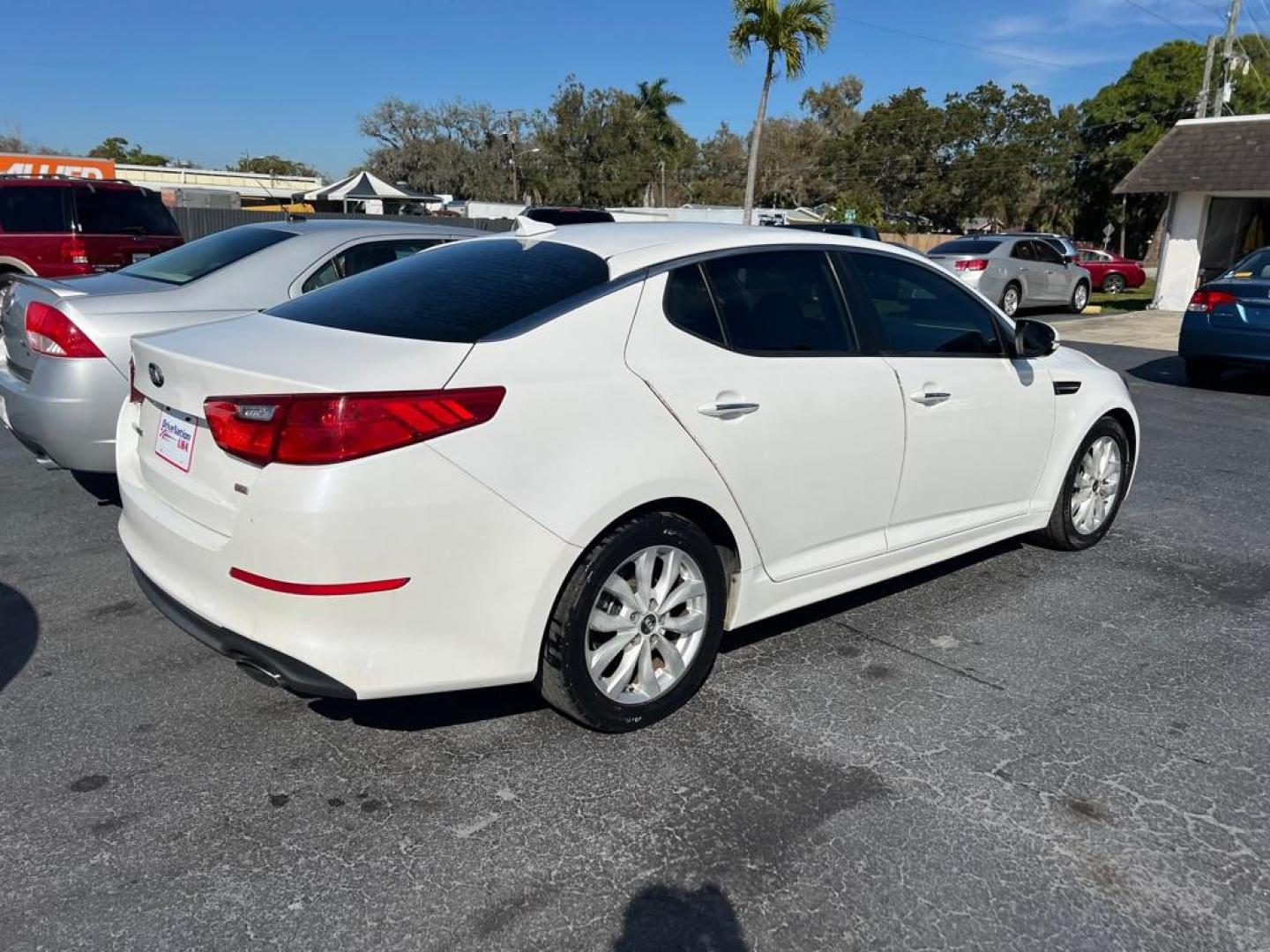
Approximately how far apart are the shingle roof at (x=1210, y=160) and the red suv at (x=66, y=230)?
63.0 ft

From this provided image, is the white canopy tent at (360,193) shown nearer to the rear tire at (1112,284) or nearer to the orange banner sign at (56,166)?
the orange banner sign at (56,166)

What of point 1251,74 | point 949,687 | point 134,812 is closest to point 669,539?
point 949,687

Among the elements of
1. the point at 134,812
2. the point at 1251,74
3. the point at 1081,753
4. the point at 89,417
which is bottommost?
the point at 134,812

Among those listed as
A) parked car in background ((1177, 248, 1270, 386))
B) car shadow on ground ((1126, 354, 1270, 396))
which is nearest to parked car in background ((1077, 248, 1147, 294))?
car shadow on ground ((1126, 354, 1270, 396))

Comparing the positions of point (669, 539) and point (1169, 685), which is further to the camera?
point (1169, 685)

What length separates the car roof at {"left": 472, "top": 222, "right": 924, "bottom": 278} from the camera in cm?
334

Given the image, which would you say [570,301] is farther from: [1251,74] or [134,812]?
[1251,74]

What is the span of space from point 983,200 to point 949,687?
215 feet

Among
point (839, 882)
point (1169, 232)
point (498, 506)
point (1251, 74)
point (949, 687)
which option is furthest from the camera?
point (1251, 74)

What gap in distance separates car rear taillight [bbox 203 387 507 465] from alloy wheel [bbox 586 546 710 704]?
0.73 metres

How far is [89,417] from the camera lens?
470 cm

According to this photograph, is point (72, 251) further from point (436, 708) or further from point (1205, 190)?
point (1205, 190)

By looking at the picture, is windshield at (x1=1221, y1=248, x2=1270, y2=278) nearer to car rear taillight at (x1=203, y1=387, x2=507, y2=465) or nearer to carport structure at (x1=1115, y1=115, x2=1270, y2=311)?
car rear taillight at (x1=203, y1=387, x2=507, y2=465)

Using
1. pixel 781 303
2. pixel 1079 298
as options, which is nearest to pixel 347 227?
pixel 781 303
